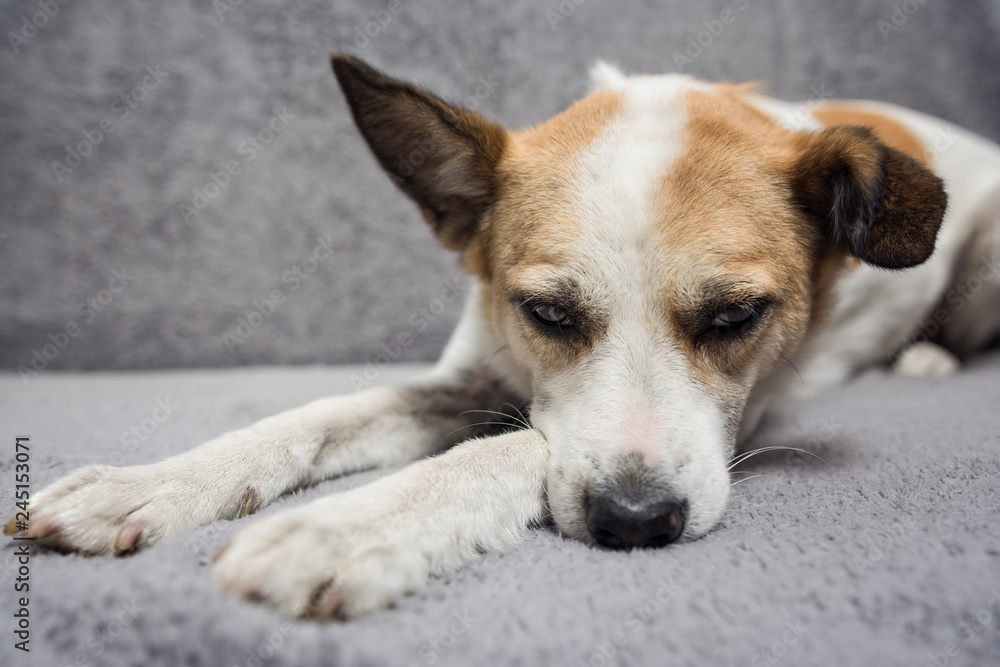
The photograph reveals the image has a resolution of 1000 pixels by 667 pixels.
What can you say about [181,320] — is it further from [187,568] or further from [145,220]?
[187,568]

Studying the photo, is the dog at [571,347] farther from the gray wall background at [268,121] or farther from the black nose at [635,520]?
the gray wall background at [268,121]

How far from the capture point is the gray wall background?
280cm

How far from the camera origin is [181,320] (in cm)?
297

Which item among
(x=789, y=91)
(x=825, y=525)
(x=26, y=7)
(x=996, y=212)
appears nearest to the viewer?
(x=825, y=525)

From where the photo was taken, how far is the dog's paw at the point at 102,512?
95 centimetres

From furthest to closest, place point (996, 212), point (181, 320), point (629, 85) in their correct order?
point (181, 320) → point (996, 212) → point (629, 85)

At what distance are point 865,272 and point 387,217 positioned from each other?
222 centimetres

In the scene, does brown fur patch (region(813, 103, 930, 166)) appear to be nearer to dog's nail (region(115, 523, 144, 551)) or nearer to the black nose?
the black nose

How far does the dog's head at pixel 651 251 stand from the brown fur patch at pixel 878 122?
3.12 ft

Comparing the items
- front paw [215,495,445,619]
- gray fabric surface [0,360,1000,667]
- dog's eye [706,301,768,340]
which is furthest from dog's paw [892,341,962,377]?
front paw [215,495,445,619]

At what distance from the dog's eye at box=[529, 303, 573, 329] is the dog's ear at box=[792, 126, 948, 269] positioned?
0.64m

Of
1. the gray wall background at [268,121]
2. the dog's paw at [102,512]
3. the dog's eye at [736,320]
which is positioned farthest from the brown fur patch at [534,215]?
the gray wall background at [268,121]

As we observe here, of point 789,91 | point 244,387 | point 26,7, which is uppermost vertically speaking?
point 26,7

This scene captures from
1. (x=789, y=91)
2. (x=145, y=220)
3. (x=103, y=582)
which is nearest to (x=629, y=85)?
(x=103, y=582)
